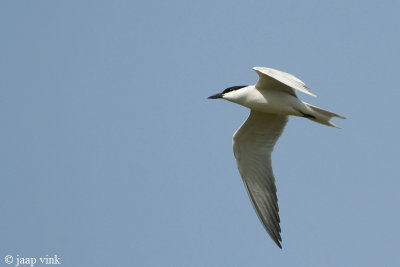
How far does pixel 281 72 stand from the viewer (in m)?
11.1

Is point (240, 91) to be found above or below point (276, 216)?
above

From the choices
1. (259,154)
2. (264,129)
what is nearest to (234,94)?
(264,129)

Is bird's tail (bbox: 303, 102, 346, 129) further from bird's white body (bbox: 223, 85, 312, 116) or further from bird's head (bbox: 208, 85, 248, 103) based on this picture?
bird's head (bbox: 208, 85, 248, 103)

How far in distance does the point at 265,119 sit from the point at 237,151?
0.85 metres

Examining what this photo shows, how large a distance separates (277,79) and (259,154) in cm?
302

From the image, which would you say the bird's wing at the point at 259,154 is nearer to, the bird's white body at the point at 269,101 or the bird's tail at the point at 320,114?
the bird's white body at the point at 269,101

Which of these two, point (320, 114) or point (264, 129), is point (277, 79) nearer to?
point (320, 114)

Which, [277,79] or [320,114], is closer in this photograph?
[277,79]

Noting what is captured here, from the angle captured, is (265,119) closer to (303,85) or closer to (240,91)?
(240,91)

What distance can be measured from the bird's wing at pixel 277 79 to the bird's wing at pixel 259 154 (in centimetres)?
113

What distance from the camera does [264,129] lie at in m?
13.3

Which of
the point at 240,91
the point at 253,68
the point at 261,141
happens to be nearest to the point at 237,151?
the point at 261,141

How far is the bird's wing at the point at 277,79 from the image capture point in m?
10.4

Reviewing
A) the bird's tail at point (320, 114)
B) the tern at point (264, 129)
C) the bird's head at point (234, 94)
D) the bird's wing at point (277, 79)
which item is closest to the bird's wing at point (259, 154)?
the tern at point (264, 129)
